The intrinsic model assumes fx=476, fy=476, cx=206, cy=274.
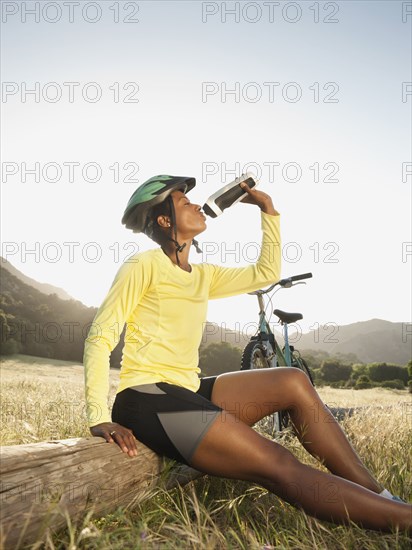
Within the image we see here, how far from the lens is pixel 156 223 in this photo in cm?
288

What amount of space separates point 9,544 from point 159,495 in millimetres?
1027

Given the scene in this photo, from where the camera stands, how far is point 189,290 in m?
2.73

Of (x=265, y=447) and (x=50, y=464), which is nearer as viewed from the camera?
(x=50, y=464)

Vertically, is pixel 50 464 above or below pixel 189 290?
below

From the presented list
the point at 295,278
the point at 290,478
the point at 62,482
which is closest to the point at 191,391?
the point at 290,478

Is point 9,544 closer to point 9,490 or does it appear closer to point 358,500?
point 9,490

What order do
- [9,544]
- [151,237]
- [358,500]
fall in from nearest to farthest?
[9,544], [358,500], [151,237]

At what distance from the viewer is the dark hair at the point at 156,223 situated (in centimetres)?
286

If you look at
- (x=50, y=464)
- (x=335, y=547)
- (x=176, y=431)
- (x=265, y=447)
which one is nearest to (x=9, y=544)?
(x=50, y=464)

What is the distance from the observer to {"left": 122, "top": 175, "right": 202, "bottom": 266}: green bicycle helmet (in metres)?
2.79

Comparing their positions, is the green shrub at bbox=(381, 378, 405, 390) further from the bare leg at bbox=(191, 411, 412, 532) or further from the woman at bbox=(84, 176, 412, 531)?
the bare leg at bbox=(191, 411, 412, 532)

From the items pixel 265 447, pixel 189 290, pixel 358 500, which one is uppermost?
pixel 189 290

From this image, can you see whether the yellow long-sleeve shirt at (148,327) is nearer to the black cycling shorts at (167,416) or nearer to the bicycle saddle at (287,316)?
the black cycling shorts at (167,416)

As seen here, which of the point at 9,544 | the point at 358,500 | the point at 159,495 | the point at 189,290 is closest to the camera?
the point at 9,544
